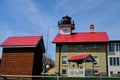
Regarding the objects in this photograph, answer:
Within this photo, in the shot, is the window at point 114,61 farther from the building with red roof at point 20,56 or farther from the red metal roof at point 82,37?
the building with red roof at point 20,56

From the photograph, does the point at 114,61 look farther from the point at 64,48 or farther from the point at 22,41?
the point at 22,41

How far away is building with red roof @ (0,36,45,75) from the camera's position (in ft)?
109

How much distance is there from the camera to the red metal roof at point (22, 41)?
3378 centimetres

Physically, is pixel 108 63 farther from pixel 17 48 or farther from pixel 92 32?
pixel 17 48

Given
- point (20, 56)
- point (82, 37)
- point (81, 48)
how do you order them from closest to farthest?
point (20, 56)
point (81, 48)
point (82, 37)

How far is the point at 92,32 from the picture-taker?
51062mm

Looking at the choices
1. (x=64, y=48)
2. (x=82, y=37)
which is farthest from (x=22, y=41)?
(x=82, y=37)

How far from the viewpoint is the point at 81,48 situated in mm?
48094

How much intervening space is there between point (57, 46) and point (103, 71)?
10.3 metres

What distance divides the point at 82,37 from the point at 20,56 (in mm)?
18879

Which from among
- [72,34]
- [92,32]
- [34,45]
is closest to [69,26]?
[72,34]

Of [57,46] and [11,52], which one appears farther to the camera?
[57,46]

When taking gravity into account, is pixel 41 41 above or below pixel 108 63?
above

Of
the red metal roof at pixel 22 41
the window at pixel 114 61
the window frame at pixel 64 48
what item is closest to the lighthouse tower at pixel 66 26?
the window frame at pixel 64 48
